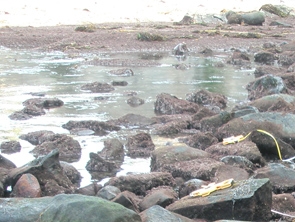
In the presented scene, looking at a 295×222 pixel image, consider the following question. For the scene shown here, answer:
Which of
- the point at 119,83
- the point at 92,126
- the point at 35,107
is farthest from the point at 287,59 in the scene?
the point at 92,126

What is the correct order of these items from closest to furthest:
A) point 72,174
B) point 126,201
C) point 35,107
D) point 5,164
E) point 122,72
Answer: point 126,201 → point 72,174 → point 5,164 → point 35,107 → point 122,72

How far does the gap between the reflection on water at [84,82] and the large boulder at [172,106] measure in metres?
0.19

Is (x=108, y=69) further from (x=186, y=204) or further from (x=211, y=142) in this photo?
(x=186, y=204)

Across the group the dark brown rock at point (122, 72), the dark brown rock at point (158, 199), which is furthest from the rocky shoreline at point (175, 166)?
the dark brown rock at point (122, 72)

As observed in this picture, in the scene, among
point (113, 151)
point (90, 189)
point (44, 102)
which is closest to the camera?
point (90, 189)

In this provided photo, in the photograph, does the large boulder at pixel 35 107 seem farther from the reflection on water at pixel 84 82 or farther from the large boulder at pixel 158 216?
the large boulder at pixel 158 216

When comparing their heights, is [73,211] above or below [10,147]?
above

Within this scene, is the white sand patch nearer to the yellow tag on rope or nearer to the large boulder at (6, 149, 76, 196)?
the yellow tag on rope

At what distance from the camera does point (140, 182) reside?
595 centimetres

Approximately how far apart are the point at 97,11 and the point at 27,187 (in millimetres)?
20029

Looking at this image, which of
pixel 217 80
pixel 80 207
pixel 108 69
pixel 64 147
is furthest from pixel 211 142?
pixel 108 69

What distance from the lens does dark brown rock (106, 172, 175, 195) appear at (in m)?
5.91

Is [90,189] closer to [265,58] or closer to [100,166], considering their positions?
[100,166]

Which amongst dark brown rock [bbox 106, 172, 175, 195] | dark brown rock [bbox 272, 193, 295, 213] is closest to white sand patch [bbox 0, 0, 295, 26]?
dark brown rock [bbox 106, 172, 175, 195]
